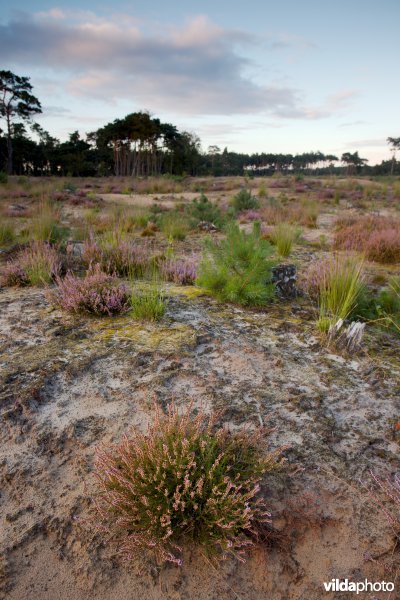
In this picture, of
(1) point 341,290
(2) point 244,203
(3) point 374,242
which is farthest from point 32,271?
(2) point 244,203

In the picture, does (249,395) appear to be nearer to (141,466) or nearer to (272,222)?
(141,466)

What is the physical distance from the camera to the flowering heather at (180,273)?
17.4ft

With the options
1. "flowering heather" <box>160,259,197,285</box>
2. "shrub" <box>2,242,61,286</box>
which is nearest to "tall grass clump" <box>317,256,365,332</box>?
"flowering heather" <box>160,259,197,285</box>

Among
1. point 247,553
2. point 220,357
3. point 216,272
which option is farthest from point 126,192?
point 247,553

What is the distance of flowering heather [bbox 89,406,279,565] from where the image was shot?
1722 millimetres

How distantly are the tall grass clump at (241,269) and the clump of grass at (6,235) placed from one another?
489cm

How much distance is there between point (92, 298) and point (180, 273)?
1555 millimetres

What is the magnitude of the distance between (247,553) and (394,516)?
0.74m

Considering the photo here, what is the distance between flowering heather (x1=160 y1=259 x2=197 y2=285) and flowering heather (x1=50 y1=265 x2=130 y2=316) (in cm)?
109

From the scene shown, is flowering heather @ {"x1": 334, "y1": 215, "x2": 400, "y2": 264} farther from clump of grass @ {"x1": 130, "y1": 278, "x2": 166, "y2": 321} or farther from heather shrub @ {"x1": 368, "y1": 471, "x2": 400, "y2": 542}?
heather shrub @ {"x1": 368, "y1": 471, "x2": 400, "y2": 542}

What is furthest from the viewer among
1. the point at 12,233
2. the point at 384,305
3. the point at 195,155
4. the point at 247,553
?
the point at 195,155

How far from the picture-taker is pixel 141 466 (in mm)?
1890

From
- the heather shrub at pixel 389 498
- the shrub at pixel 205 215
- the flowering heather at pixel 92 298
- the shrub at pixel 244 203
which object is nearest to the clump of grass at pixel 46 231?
the flowering heather at pixel 92 298

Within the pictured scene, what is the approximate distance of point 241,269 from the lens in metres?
4.47
